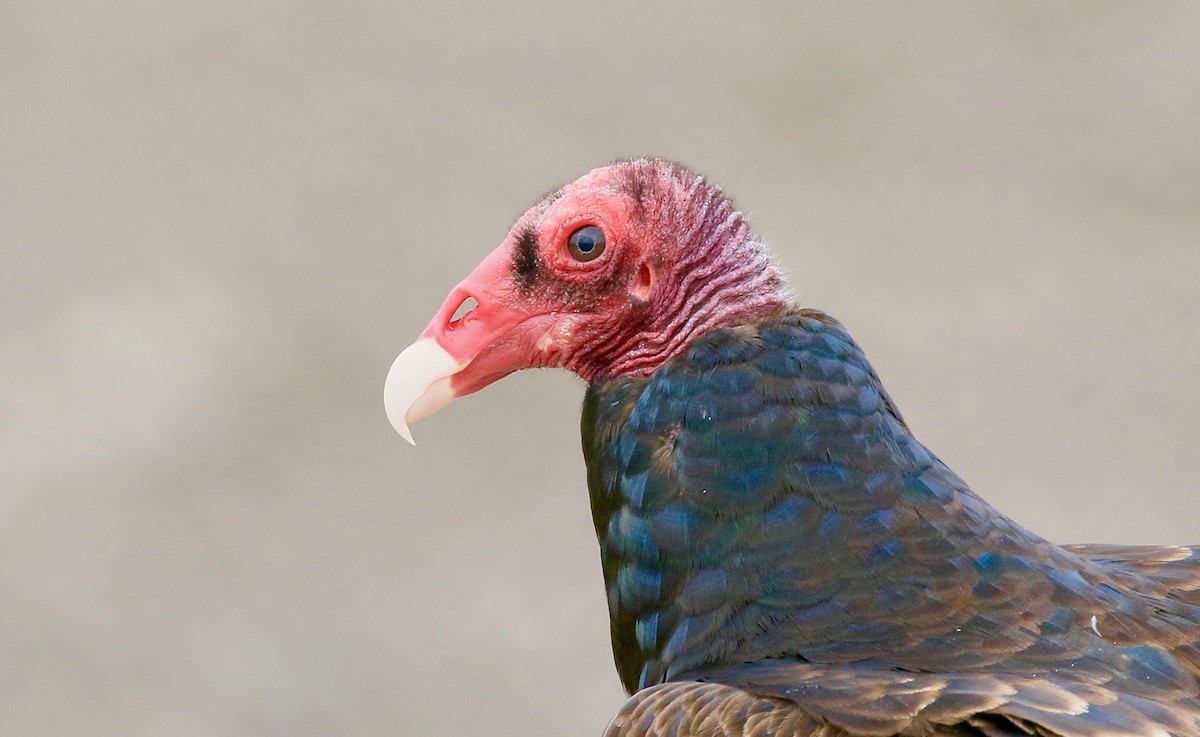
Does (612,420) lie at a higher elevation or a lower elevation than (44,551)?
lower

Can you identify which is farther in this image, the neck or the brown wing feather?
→ the neck

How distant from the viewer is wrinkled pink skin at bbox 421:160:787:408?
2691 mm

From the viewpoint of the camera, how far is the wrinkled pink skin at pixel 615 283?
8.83 ft

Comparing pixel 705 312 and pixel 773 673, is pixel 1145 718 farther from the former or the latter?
pixel 705 312

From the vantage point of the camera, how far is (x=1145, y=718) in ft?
6.72

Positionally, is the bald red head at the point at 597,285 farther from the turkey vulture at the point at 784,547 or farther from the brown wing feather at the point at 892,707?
the brown wing feather at the point at 892,707

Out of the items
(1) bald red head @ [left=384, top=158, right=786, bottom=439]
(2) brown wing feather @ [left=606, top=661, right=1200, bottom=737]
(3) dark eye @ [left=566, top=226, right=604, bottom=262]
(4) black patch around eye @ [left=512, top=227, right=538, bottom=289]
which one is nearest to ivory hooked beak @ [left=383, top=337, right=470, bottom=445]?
(1) bald red head @ [left=384, top=158, right=786, bottom=439]

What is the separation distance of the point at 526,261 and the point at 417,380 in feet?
0.96

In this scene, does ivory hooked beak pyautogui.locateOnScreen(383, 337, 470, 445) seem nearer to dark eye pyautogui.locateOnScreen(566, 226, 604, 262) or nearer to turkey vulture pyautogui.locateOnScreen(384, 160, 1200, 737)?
turkey vulture pyautogui.locateOnScreen(384, 160, 1200, 737)

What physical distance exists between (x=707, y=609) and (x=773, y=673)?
169 millimetres

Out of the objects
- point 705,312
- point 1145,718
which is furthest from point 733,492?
point 1145,718

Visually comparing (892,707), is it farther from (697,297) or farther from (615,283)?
(615,283)

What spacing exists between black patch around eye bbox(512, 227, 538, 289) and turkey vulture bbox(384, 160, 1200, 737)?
0.06 feet

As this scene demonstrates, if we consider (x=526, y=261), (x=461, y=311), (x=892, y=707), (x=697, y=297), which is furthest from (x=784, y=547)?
(x=461, y=311)
